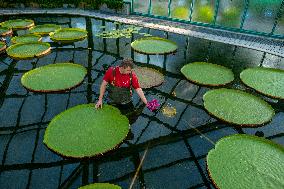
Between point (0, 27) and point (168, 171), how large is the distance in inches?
411

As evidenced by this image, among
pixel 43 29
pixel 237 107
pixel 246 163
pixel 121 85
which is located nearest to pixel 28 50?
pixel 43 29

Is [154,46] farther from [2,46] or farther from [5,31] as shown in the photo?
[5,31]

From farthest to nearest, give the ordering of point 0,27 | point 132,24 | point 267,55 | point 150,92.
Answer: point 132,24
point 0,27
point 267,55
point 150,92

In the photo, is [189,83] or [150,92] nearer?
[150,92]

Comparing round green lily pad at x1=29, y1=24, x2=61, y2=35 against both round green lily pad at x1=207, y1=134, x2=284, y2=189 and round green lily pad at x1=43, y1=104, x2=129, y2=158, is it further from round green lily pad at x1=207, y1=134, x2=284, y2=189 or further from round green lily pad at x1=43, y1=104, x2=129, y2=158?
round green lily pad at x1=207, y1=134, x2=284, y2=189

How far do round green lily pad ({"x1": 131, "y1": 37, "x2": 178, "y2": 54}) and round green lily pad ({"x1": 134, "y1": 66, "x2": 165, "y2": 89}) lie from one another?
1367 mm

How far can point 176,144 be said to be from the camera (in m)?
5.44

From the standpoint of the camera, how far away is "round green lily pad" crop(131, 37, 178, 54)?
9.42 meters

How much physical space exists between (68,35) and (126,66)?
20.8 feet

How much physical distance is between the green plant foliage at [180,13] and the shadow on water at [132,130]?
184 inches

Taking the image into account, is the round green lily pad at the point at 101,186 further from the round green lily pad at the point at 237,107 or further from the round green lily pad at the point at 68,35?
the round green lily pad at the point at 68,35

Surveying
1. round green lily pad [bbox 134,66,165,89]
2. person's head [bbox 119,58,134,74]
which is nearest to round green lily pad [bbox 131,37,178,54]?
round green lily pad [bbox 134,66,165,89]

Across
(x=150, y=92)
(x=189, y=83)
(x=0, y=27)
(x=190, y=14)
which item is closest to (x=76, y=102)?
(x=150, y=92)

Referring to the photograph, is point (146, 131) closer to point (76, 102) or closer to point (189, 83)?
point (76, 102)
